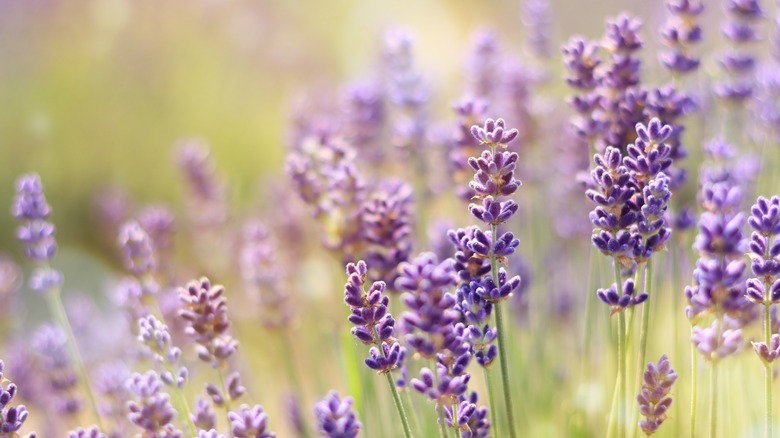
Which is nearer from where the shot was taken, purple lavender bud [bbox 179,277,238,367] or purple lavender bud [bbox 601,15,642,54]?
purple lavender bud [bbox 179,277,238,367]

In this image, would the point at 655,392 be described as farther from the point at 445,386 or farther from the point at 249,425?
the point at 249,425

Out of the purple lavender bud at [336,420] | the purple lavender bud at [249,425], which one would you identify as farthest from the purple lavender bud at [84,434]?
the purple lavender bud at [336,420]

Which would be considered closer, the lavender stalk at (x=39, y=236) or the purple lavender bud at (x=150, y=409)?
the purple lavender bud at (x=150, y=409)

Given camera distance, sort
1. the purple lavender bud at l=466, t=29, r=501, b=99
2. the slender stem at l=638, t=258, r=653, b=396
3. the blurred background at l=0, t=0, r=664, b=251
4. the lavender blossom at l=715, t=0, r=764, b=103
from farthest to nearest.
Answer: the blurred background at l=0, t=0, r=664, b=251 < the purple lavender bud at l=466, t=29, r=501, b=99 < the lavender blossom at l=715, t=0, r=764, b=103 < the slender stem at l=638, t=258, r=653, b=396

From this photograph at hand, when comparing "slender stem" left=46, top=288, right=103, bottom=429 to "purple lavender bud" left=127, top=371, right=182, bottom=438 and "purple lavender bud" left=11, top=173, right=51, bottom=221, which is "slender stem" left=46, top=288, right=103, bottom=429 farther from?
"purple lavender bud" left=127, top=371, right=182, bottom=438

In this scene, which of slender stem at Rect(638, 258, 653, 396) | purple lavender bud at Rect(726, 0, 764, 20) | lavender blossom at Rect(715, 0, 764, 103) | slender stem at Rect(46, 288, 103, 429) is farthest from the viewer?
lavender blossom at Rect(715, 0, 764, 103)

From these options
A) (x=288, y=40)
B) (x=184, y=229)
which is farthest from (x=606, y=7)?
(x=184, y=229)

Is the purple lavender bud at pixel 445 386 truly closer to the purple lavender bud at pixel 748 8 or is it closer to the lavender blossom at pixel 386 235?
the lavender blossom at pixel 386 235

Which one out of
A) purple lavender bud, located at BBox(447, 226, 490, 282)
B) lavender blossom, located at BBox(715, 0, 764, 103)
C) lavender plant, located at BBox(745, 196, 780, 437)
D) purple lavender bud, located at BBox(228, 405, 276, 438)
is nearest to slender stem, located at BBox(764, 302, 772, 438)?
lavender plant, located at BBox(745, 196, 780, 437)

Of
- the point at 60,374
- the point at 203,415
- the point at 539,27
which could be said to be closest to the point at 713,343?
the point at 203,415
